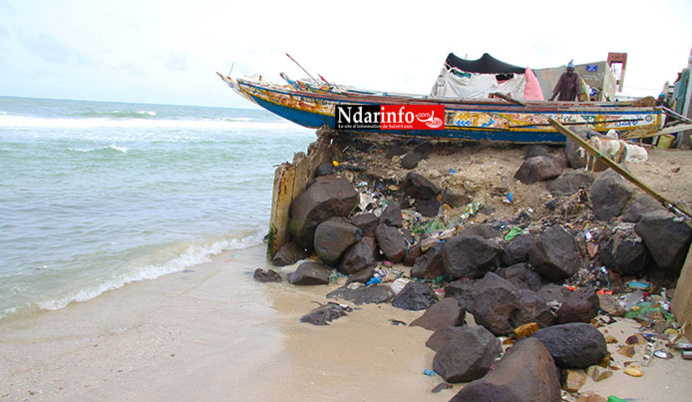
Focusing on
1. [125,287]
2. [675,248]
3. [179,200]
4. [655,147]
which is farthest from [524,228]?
[179,200]

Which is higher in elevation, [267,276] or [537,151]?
[537,151]

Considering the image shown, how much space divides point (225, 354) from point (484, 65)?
8922 mm

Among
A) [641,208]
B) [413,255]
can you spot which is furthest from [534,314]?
[413,255]

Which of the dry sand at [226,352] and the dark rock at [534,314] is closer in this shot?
the dry sand at [226,352]

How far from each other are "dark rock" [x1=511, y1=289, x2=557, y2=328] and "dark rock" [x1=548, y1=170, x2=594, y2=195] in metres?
2.73

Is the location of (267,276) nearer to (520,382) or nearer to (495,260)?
(495,260)

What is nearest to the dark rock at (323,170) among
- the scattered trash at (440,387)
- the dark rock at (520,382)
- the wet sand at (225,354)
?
the wet sand at (225,354)

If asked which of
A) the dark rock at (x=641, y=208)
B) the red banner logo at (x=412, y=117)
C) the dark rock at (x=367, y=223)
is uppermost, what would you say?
the red banner logo at (x=412, y=117)

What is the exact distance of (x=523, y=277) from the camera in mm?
5258

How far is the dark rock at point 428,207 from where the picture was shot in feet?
24.8

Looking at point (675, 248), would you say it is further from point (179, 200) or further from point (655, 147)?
point (179, 200)

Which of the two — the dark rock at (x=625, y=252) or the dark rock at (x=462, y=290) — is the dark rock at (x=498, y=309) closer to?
the dark rock at (x=462, y=290)

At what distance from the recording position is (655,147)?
8953 mm

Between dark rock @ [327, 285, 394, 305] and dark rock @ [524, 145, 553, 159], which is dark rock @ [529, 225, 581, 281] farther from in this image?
dark rock @ [524, 145, 553, 159]
